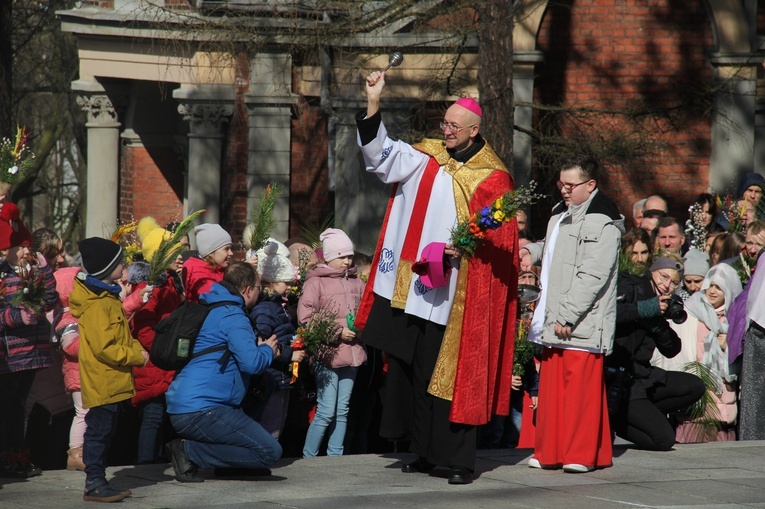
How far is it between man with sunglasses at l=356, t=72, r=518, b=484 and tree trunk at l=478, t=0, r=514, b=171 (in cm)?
437

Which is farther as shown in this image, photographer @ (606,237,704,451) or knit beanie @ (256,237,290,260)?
knit beanie @ (256,237,290,260)

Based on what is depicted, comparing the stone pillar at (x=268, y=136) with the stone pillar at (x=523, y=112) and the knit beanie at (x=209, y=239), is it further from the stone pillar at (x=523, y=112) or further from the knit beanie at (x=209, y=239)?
the knit beanie at (x=209, y=239)

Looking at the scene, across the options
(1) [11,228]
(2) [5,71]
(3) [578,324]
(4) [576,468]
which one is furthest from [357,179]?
(4) [576,468]

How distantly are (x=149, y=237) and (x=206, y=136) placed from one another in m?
8.34

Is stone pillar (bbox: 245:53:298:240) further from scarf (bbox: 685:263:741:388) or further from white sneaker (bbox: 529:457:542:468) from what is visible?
white sneaker (bbox: 529:457:542:468)

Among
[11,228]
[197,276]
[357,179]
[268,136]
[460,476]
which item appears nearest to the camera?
[460,476]

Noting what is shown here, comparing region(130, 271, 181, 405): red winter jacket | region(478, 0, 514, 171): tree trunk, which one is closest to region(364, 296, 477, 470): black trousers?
region(130, 271, 181, 405): red winter jacket

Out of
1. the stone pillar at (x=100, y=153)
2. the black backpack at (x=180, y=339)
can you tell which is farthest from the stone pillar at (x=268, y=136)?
the black backpack at (x=180, y=339)

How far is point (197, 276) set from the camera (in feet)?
27.8

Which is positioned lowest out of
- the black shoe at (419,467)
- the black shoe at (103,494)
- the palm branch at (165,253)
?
the black shoe at (103,494)

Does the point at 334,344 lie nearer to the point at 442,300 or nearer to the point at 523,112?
the point at 442,300

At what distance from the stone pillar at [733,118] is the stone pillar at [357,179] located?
12.4 feet

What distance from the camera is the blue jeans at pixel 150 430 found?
8.46 m

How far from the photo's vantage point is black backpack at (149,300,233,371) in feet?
23.2
